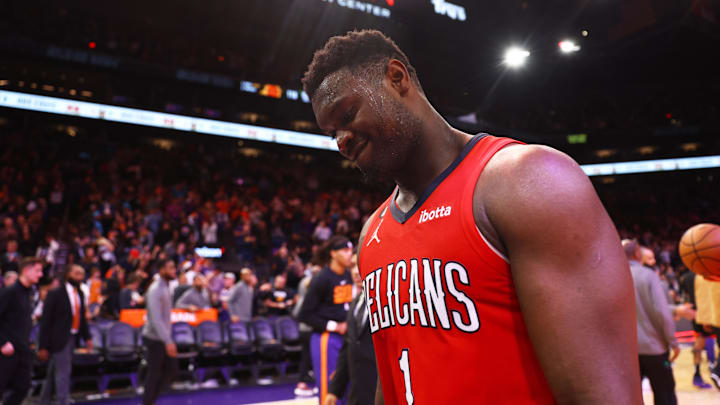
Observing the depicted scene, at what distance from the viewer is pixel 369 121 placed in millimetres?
1237

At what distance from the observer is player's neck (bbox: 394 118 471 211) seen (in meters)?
1.29

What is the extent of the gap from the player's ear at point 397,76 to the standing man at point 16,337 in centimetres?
553

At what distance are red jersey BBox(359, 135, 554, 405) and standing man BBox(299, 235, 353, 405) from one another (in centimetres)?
388

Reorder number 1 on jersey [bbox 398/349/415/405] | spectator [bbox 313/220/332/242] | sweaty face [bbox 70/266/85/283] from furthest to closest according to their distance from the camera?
spectator [bbox 313/220/332/242]
sweaty face [bbox 70/266/85/283]
number 1 on jersey [bbox 398/349/415/405]

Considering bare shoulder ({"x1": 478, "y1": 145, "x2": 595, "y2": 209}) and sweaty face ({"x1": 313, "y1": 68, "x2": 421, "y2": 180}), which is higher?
sweaty face ({"x1": 313, "y1": 68, "x2": 421, "y2": 180})

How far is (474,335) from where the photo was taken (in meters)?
1.06

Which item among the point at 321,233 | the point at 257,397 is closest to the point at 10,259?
the point at 257,397

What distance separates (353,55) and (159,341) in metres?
5.65

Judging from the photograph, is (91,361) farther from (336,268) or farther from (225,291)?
(336,268)

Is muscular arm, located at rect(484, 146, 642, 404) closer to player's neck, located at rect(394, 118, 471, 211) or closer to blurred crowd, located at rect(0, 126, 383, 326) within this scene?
player's neck, located at rect(394, 118, 471, 211)

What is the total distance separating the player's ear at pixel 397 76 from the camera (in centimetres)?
128

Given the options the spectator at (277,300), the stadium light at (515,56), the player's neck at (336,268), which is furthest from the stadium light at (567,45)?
the player's neck at (336,268)

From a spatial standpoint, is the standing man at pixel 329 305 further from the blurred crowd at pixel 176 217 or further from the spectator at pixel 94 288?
the spectator at pixel 94 288

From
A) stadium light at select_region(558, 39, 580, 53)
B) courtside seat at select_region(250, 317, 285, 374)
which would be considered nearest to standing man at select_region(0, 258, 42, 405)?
courtside seat at select_region(250, 317, 285, 374)
